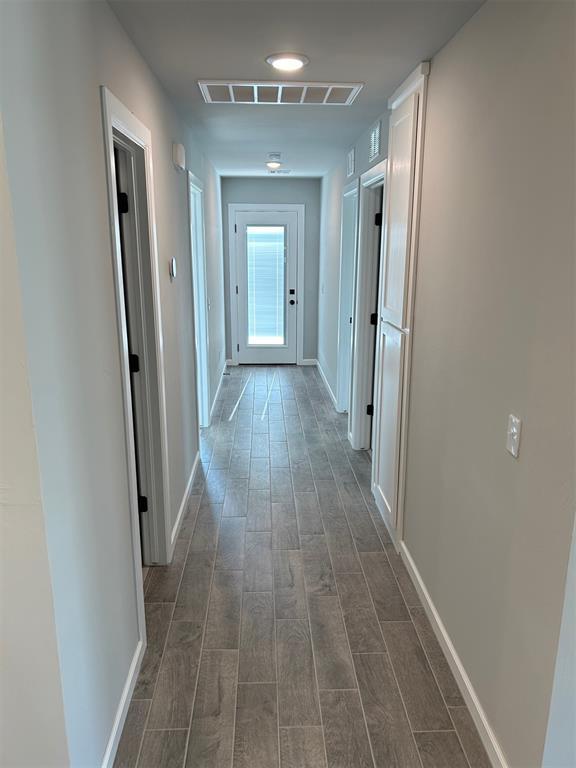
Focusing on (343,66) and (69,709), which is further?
(343,66)

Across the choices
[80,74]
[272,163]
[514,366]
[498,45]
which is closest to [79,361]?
[80,74]

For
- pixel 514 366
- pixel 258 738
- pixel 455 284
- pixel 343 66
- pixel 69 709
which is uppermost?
pixel 343 66

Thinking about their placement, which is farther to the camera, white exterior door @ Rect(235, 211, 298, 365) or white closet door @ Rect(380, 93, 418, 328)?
white exterior door @ Rect(235, 211, 298, 365)

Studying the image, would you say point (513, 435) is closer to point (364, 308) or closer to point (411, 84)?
point (411, 84)

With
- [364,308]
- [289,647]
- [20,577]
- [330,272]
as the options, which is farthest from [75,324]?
[330,272]

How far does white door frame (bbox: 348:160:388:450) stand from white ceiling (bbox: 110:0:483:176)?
0.78 m

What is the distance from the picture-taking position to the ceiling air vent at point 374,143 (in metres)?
3.43

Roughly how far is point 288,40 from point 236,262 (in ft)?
16.6

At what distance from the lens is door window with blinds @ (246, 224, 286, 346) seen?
7.05 metres

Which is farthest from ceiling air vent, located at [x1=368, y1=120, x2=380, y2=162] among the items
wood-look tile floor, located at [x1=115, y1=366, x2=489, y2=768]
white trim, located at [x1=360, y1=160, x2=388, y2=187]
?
wood-look tile floor, located at [x1=115, y1=366, x2=489, y2=768]

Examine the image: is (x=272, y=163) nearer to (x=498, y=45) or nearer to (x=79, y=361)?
(x=498, y=45)

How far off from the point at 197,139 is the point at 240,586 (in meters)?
3.20

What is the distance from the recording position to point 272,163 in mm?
5289

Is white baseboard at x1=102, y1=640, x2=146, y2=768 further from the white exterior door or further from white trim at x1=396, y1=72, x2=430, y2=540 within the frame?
the white exterior door
